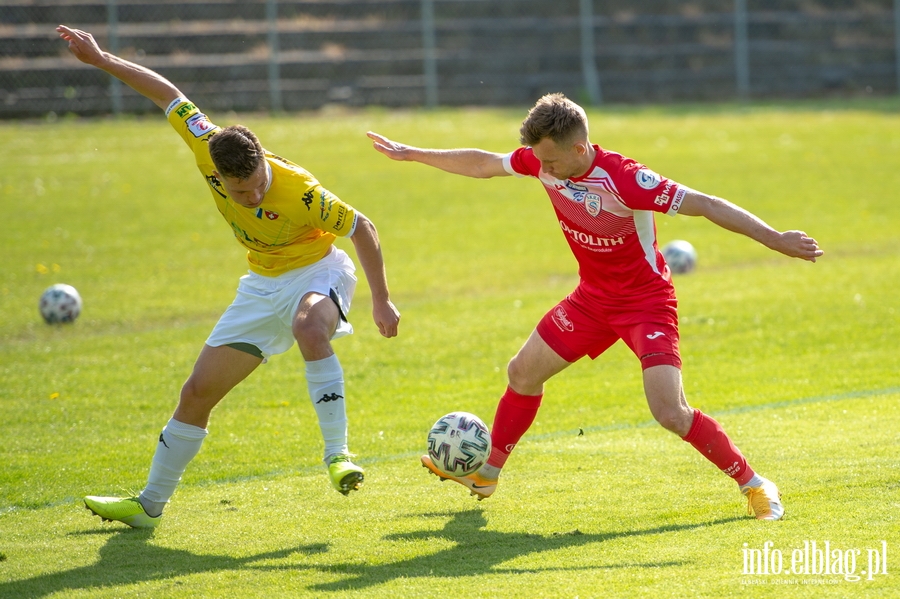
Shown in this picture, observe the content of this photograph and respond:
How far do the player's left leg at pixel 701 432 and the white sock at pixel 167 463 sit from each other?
7.97 ft

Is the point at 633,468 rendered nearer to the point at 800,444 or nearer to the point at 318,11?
the point at 800,444

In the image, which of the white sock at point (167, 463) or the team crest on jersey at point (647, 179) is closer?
the team crest on jersey at point (647, 179)

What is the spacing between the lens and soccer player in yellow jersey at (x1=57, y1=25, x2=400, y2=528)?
5.49 meters

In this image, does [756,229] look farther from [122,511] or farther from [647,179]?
[122,511]

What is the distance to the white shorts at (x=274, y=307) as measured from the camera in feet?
18.6

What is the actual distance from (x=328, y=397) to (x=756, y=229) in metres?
2.29

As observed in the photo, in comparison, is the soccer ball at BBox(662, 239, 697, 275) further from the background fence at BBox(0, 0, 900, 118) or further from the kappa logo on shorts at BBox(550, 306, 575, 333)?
the background fence at BBox(0, 0, 900, 118)

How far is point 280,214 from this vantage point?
559 centimetres

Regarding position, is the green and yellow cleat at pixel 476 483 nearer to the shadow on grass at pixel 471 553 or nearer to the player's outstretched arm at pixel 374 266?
the shadow on grass at pixel 471 553

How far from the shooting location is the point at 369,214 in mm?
17281

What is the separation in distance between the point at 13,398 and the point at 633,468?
5322mm

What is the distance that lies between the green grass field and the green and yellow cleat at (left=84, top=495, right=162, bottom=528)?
0.28ft

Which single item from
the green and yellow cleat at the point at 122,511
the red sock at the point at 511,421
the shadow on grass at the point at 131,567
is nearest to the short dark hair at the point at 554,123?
the red sock at the point at 511,421

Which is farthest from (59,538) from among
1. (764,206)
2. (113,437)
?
(764,206)
